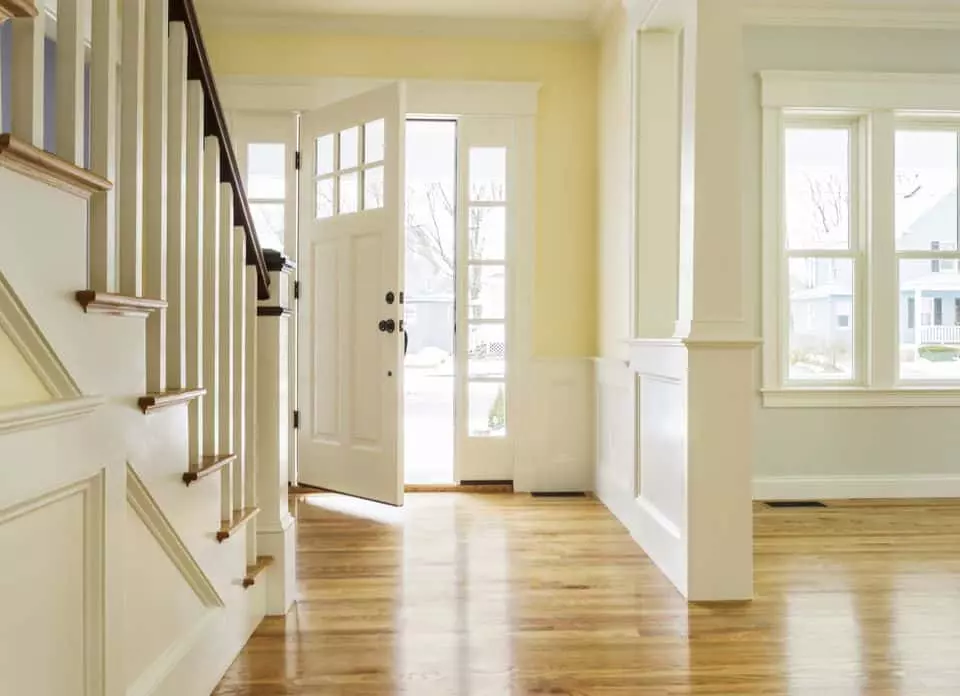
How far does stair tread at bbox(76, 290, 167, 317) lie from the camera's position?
119cm

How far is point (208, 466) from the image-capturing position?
1.75 m

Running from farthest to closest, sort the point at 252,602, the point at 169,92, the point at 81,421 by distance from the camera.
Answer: the point at 252,602 → the point at 169,92 → the point at 81,421

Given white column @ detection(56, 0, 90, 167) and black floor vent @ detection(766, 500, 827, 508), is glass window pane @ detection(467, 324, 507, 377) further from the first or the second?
white column @ detection(56, 0, 90, 167)

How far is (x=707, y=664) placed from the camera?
1968 mm

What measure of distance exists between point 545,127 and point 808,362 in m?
2.10

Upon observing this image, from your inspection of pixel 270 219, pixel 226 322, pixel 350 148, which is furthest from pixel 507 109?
pixel 226 322

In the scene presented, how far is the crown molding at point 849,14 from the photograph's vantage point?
3.99m

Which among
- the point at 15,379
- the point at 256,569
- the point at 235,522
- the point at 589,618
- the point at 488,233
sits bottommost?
the point at 589,618

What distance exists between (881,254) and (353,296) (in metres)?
3.07

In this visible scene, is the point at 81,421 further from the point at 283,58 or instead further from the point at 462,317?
the point at 283,58

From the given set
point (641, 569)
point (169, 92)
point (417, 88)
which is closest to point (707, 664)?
point (641, 569)

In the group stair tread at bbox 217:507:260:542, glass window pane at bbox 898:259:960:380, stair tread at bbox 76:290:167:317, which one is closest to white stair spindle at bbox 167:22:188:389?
stair tread at bbox 76:290:167:317

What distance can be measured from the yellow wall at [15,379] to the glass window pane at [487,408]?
332 centimetres

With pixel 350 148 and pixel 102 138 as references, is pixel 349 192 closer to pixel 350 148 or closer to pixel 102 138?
pixel 350 148
